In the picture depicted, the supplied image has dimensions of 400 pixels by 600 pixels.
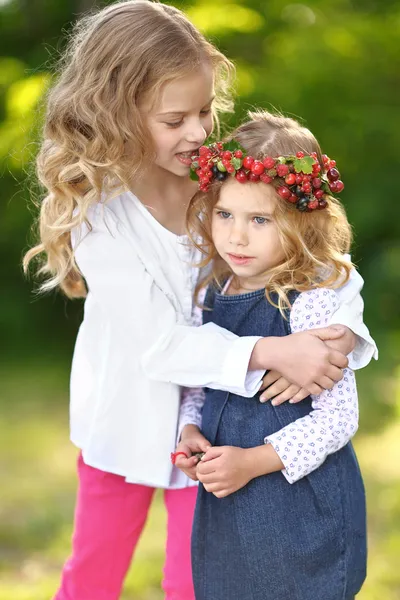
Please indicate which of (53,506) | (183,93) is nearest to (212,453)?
(183,93)

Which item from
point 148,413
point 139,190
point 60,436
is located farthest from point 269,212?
point 60,436

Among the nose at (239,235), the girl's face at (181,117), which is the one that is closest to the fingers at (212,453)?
the nose at (239,235)

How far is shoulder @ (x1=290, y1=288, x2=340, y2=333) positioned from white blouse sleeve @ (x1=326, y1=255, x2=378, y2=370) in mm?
20

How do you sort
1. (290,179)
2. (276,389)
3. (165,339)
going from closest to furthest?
(290,179) < (276,389) < (165,339)

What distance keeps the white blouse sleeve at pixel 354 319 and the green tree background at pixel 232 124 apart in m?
2.07

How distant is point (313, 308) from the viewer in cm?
206

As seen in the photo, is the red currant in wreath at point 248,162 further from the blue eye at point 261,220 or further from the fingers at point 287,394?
the fingers at point 287,394

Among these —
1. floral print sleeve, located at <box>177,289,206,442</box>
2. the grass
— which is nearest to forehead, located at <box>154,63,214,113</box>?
floral print sleeve, located at <box>177,289,206,442</box>

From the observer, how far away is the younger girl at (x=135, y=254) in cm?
219

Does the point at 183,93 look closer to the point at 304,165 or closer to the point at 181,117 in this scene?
the point at 181,117

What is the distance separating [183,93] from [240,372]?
2.43ft

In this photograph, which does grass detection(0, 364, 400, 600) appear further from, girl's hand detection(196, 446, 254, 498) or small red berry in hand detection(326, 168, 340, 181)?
small red berry in hand detection(326, 168, 340, 181)

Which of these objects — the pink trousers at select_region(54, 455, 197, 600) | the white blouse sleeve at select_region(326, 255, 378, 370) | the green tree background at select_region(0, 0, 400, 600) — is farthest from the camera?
the green tree background at select_region(0, 0, 400, 600)

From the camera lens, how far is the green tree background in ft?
15.6
